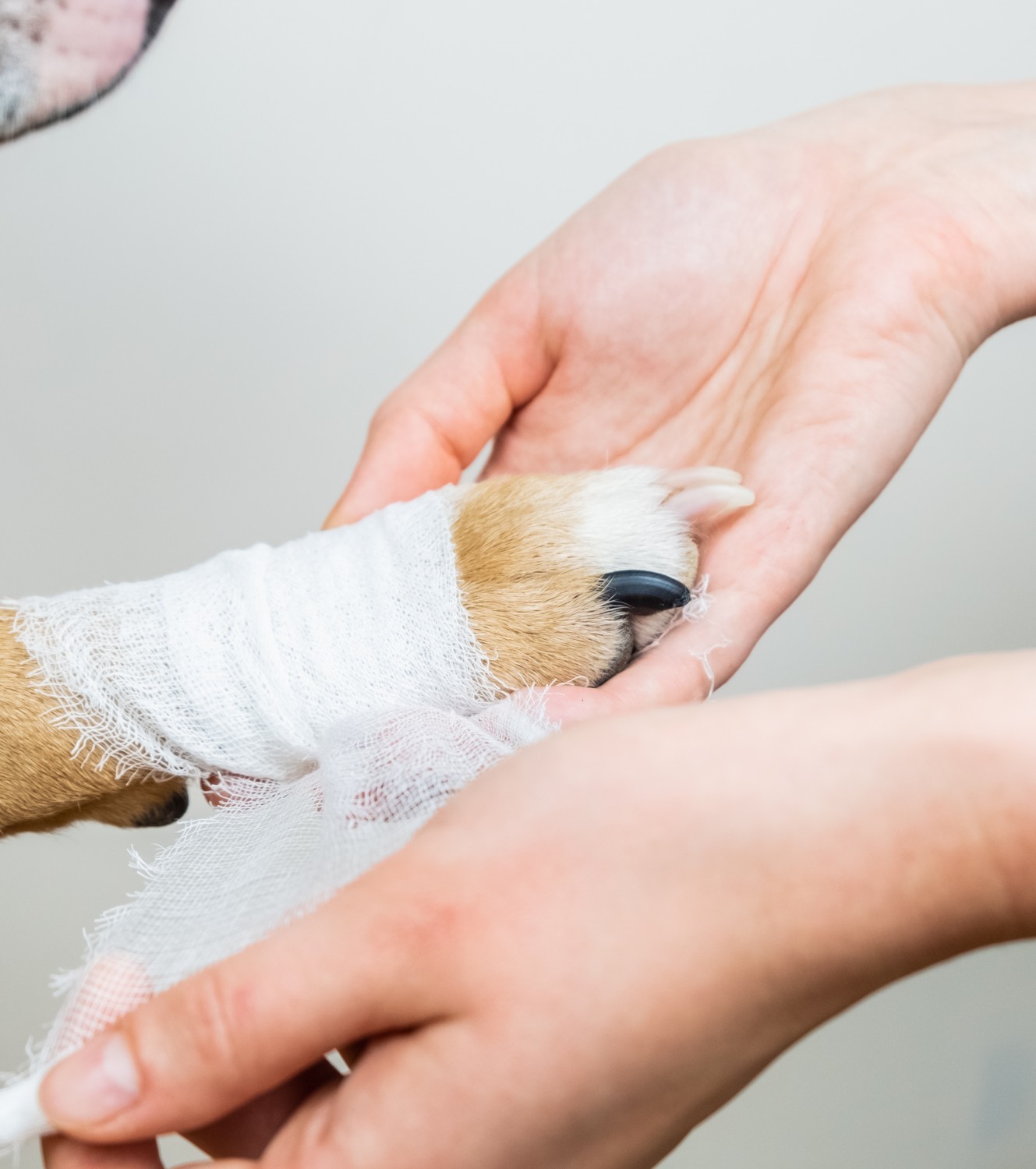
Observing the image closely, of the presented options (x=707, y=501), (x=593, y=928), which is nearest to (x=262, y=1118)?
(x=593, y=928)

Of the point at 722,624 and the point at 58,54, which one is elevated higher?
the point at 58,54

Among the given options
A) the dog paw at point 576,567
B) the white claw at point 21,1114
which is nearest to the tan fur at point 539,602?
the dog paw at point 576,567

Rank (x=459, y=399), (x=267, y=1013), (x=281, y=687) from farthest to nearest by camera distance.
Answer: (x=459, y=399)
(x=281, y=687)
(x=267, y=1013)

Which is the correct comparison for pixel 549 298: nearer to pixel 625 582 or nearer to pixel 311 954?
pixel 625 582

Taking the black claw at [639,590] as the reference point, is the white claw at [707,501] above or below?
above

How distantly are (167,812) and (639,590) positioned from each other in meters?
0.35

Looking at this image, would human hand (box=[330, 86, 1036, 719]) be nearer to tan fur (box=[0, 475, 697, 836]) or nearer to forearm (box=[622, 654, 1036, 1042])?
tan fur (box=[0, 475, 697, 836])

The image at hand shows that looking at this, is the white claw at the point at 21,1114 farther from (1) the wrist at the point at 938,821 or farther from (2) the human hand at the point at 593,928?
(1) the wrist at the point at 938,821

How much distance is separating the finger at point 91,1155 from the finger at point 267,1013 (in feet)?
0.08

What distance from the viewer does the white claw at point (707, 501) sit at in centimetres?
66

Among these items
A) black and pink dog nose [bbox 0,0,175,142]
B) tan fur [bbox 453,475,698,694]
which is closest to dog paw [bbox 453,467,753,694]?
tan fur [bbox 453,475,698,694]

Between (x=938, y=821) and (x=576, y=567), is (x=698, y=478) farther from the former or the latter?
(x=938, y=821)

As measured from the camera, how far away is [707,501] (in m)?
0.67

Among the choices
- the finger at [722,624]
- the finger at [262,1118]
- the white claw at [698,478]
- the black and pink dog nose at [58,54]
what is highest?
the black and pink dog nose at [58,54]
